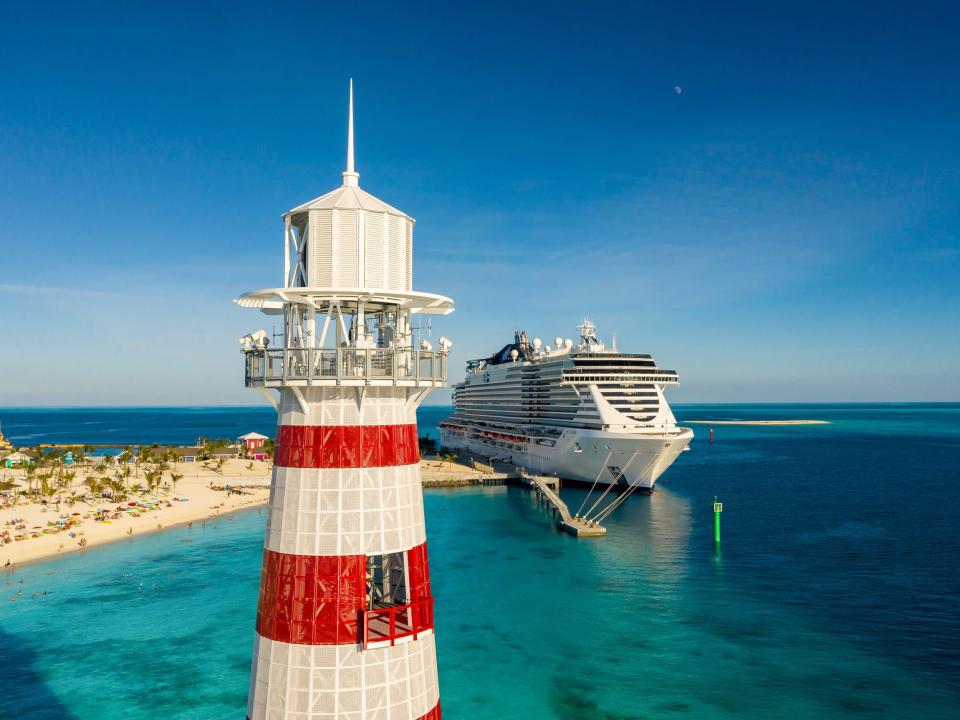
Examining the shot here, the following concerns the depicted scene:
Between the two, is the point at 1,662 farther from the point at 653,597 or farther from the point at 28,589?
the point at 653,597

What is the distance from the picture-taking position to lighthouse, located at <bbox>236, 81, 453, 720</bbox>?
10438mm

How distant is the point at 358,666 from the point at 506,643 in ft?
86.5

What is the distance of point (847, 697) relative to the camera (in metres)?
28.2

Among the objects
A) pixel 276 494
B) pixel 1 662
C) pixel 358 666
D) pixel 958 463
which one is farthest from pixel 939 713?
pixel 958 463

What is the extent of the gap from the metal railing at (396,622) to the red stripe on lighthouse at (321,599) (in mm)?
250

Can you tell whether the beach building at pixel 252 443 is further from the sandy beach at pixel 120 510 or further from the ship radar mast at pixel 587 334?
the ship radar mast at pixel 587 334

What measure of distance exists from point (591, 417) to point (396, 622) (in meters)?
68.8

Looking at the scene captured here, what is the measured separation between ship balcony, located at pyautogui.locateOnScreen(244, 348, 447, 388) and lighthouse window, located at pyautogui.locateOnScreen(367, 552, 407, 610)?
3434 millimetres

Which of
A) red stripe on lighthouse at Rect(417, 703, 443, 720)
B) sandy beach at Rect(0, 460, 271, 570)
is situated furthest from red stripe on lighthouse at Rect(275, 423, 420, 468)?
sandy beach at Rect(0, 460, 271, 570)

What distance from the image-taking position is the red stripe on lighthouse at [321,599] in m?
10.4

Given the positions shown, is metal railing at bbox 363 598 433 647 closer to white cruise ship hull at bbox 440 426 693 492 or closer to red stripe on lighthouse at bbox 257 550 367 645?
red stripe on lighthouse at bbox 257 550 367 645

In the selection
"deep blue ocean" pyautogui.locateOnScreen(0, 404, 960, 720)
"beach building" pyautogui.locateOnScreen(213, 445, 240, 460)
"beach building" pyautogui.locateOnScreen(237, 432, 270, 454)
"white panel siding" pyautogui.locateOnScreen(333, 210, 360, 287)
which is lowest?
"deep blue ocean" pyautogui.locateOnScreen(0, 404, 960, 720)

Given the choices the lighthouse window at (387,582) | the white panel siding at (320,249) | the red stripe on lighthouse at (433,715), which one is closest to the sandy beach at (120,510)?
the lighthouse window at (387,582)

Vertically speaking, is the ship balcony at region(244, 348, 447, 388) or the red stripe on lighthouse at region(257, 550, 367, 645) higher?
the ship balcony at region(244, 348, 447, 388)
